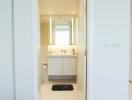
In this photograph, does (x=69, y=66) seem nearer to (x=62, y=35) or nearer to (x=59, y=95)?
(x=62, y=35)

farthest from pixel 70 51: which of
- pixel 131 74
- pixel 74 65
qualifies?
pixel 131 74


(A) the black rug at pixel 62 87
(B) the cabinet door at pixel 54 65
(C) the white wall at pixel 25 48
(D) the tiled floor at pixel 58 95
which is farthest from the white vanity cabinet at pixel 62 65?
(C) the white wall at pixel 25 48

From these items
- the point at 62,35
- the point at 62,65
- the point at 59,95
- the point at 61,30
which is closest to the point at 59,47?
the point at 62,35

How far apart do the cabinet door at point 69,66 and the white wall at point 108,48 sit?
2.38 meters

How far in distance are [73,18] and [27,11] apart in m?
2.98

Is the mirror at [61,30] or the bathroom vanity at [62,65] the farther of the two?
the mirror at [61,30]

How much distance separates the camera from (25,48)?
2562 mm

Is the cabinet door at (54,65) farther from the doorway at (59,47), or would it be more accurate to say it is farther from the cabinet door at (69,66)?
the cabinet door at (69,66)

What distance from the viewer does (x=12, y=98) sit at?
2605 mm

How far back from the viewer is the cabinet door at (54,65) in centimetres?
496

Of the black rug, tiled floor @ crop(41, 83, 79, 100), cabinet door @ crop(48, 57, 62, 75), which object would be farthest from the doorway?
tiled floor @ crop(41, 83, 79, 100)

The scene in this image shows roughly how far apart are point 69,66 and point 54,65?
17.7 inches

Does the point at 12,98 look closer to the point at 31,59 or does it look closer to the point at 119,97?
the point at 31,59

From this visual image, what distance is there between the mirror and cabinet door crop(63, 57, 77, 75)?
648mm
